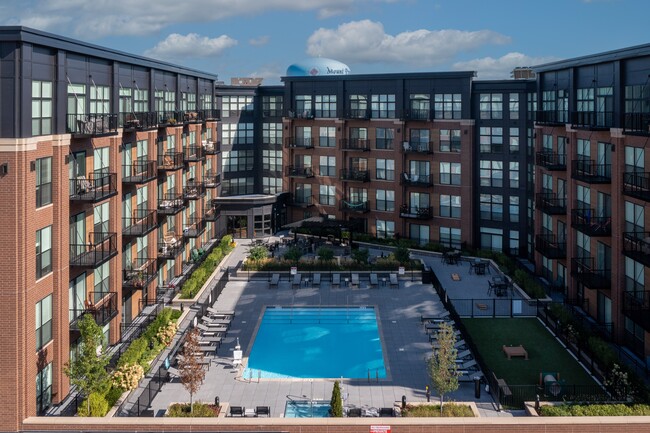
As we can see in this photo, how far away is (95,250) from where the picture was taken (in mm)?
30109

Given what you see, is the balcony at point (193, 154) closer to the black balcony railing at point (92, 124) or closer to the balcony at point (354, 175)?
the balcony at point (354, 175)

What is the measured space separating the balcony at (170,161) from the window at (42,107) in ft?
52.9

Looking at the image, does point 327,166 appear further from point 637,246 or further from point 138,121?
point 637,246

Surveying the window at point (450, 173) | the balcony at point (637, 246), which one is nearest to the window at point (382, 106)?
the window at point (450, 173)

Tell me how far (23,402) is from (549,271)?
112 feet

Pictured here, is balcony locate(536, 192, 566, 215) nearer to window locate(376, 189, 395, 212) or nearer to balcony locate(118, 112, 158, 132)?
window locate(376, 189, 395, 212)

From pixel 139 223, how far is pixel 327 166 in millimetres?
27325

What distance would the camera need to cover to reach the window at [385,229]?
59.8 meters

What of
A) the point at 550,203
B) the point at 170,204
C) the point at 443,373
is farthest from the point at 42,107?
the point at 550,203

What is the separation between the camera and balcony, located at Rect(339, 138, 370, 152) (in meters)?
60.0

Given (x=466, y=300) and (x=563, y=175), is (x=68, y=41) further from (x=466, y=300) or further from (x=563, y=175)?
(x=563, y=175)

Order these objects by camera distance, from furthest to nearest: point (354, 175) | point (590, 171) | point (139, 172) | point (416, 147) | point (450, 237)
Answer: point (354, 175), point (416, 147), point (450, 237), point (139, 172), point (590, 171)

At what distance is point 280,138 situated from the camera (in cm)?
6700

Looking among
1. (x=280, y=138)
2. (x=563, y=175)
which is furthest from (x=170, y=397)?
(x=280, y=138)
